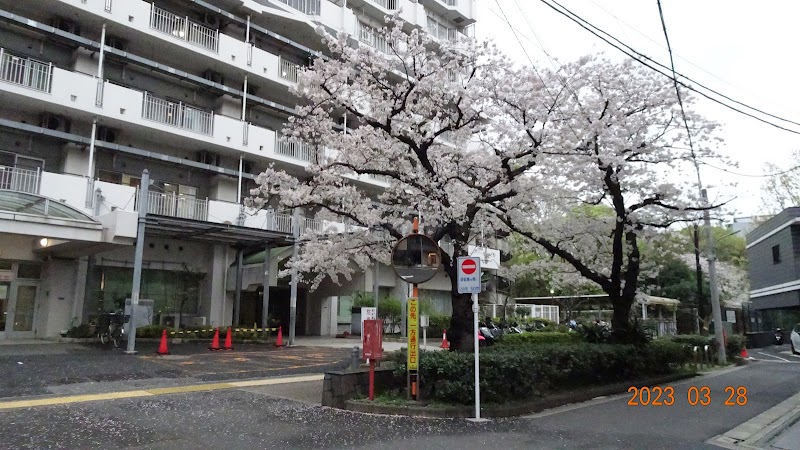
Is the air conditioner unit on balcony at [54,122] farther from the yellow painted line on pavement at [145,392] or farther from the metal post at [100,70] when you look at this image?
the yellow painted line on pavement at [145,392]

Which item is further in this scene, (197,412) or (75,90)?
(75,90)

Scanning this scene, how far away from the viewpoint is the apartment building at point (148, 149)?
18.1 meters

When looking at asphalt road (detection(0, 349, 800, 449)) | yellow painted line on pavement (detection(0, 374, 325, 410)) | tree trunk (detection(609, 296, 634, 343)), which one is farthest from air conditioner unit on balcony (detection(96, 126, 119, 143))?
tree trunk (detection(609, 296, 634, 343))

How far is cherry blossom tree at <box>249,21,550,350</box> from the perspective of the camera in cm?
1181

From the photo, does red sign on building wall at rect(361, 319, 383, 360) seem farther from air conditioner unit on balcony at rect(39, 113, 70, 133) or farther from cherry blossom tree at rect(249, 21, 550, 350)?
air conditioner unit on balcony at rect(39, 113, 70, 133)

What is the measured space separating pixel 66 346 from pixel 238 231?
21.0ft

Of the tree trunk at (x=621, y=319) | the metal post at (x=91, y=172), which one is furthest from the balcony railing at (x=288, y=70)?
the tree trunk at (x=621, y=319)

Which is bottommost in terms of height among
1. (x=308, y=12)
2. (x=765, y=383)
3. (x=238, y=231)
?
(x=765, y=383)

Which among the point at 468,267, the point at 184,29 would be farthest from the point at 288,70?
the point at 468,267

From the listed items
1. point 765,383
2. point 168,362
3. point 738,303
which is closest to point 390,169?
point 168,362

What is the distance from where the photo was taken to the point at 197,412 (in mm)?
8359

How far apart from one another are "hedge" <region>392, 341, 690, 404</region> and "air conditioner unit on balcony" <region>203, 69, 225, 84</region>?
59.1 ft

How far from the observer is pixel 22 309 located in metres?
19.1

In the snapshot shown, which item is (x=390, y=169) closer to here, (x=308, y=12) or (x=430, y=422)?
(x=430, y=422)
